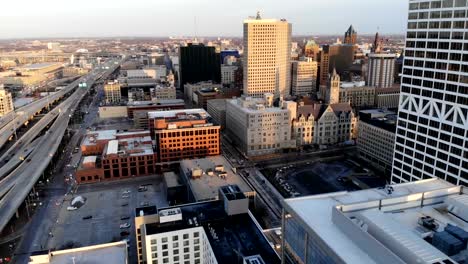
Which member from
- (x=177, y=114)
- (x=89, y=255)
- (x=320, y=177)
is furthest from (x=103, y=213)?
(x=320, y=177)

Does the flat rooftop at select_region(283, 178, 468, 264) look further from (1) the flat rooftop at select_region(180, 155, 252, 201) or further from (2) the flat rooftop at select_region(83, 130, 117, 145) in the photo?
(2) the flat rooftop at select_region(83, 130, 117, 145)

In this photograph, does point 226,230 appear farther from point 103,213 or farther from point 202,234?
point 103,213

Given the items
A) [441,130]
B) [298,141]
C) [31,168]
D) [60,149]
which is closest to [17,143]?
[60,149]

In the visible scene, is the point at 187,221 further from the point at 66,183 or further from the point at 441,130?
the point at 66,183

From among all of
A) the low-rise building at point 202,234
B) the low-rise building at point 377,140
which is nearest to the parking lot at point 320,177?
the low-rise building at point 377,140

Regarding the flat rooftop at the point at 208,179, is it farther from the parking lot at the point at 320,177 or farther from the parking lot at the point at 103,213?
the parking lot at the point at 320,177

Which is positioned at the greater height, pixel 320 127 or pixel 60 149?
pixel 320 127
